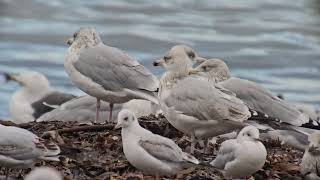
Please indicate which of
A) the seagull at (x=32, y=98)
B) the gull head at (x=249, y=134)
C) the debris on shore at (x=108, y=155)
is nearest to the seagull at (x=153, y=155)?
the debris on shore at (x=108, y=155)

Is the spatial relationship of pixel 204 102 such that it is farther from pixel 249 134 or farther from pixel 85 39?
pixel 85 39

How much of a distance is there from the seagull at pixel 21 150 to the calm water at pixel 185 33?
9.64m

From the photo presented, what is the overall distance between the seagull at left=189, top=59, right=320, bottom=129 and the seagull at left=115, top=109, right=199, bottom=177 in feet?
5.52

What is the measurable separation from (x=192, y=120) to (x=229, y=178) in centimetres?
75

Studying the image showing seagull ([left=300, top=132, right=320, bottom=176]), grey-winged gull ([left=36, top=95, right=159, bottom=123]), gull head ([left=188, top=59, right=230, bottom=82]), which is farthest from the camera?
grey-winged gull ([left=36, top=95, right=159, bottom=123])

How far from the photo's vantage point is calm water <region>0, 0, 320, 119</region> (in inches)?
891

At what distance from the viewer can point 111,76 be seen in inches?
428

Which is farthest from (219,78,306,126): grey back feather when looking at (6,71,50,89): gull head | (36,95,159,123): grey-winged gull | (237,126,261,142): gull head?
(6,71,50,89): gull head

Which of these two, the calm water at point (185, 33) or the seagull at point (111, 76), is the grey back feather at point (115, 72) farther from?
the calm water at point (185, 33)

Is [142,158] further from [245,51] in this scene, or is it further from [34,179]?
[245,51]

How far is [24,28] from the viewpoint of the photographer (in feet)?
91.3

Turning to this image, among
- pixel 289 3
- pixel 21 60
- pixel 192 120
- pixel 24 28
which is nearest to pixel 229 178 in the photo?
pixel 192 120

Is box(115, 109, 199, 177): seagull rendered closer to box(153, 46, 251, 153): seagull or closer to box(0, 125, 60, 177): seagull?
box(0, 125, 60, 177): seagull

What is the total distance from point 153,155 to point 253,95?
83.7 inches
